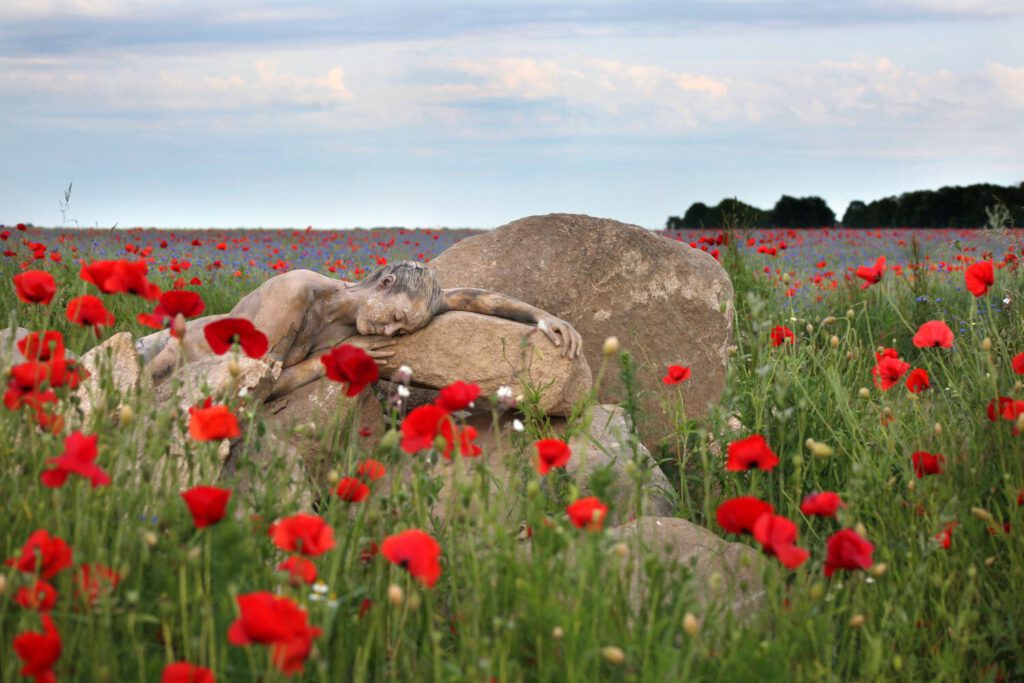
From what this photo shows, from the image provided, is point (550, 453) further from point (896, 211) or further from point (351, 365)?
point (896, 211)

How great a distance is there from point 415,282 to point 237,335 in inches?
82.5

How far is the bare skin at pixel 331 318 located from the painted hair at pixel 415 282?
0.02m

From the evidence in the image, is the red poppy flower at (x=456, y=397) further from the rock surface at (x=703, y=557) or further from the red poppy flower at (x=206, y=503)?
the rock surface at (x=703, y=557)

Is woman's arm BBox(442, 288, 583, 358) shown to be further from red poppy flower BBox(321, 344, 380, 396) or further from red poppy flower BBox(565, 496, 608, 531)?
red poppy flower BBox(565, 496, 608, 531)

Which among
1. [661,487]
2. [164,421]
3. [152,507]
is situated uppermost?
[164,421]

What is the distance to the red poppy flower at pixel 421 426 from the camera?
2180mm

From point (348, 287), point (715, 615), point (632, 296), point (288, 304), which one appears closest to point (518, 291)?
point (632, 296)

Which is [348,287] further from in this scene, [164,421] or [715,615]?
[715,615]

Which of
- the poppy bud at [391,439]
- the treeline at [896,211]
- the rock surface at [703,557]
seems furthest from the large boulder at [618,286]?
the treeline at [896,211]

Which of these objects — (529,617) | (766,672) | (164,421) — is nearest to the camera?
(766,672)

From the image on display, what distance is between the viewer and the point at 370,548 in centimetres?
266

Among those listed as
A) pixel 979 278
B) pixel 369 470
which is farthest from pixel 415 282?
pixel 979 278

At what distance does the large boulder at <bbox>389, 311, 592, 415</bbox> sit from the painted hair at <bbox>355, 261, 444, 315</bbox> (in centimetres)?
9

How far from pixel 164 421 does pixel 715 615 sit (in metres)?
1.36
